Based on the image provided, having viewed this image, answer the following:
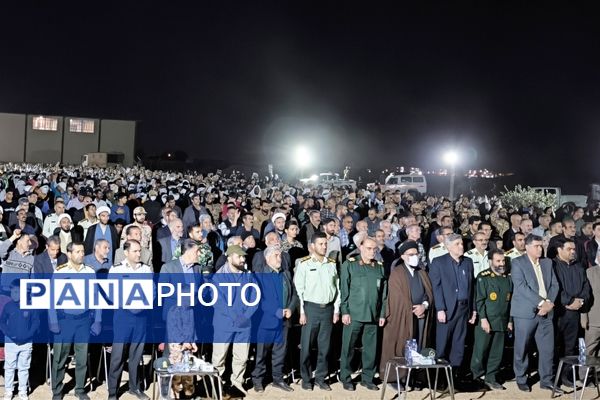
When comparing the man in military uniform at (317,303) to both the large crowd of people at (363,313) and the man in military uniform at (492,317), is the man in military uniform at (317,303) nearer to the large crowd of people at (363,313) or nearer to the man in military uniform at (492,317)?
the large crowd of people at (363,313)

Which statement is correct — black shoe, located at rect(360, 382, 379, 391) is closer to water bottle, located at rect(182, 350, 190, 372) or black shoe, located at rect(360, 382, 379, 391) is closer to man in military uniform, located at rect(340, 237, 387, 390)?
man in military uniform, located at rect(340, 237, 387, 390)

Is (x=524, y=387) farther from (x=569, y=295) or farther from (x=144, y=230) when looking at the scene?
(x=144, y=230)

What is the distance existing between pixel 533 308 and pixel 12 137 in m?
59.0

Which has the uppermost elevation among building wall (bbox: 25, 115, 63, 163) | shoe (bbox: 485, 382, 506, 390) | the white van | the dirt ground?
building wall (bbox: 25, 115, 63, 163)

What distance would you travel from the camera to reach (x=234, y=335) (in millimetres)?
7676

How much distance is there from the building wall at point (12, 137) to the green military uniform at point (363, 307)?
57300mm

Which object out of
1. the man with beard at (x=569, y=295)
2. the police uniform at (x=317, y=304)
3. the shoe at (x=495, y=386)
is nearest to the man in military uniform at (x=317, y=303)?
the police uniform at (x=317, y=304)

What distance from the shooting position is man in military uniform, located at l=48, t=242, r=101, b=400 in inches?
280

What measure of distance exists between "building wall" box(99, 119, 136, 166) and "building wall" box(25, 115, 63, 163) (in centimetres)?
356

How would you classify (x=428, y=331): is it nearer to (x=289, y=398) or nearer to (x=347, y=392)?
(x=347, y=392)

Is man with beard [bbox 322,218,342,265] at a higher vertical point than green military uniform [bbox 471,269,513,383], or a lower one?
higher

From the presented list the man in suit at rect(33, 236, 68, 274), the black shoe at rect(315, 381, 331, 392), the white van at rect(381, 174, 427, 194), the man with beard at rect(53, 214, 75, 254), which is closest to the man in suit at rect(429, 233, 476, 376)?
the black shoe at rect(315, 381, 331, 392)

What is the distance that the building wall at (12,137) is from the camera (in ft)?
196

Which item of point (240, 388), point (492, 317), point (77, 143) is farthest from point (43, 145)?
point (492, 317)
